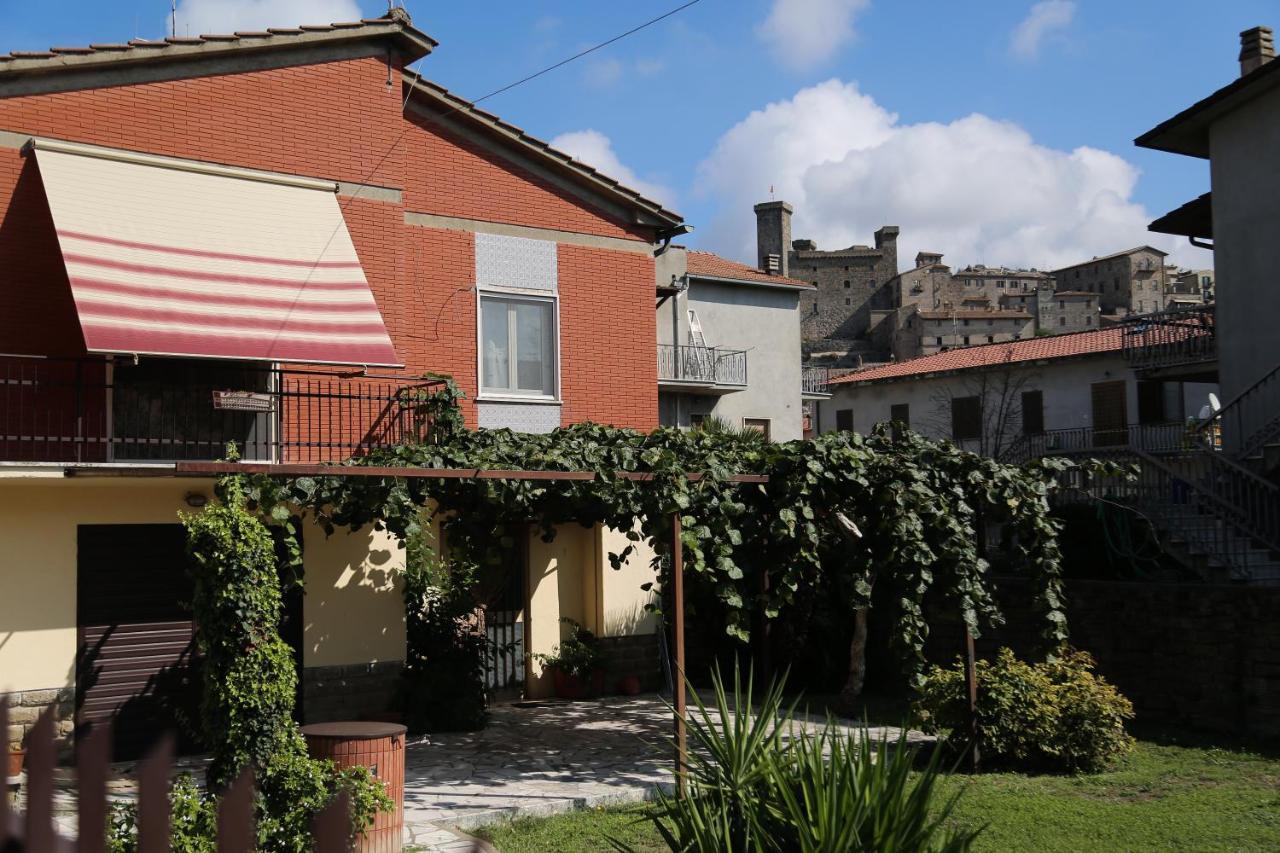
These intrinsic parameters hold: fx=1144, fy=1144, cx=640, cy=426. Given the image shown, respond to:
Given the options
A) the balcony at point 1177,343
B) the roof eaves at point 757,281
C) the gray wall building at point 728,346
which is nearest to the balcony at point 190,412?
the gray wall building at point 728,346

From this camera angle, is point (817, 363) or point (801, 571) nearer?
point (801, 571)

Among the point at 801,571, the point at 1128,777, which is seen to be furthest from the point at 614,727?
the point at 1128,777

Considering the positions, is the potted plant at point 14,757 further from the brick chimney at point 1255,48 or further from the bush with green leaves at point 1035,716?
the brick chimney at point 1255,48

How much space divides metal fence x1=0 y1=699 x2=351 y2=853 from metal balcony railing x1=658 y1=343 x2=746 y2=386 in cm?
3153

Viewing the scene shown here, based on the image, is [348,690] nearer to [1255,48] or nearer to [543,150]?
[543,150]

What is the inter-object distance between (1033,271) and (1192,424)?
4099 inches

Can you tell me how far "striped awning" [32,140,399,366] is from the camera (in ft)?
41.5

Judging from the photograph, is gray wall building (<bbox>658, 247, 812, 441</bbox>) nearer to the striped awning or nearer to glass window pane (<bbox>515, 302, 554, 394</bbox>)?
glass window pane (<bbox>515, 302, 554, 394</bbox>)

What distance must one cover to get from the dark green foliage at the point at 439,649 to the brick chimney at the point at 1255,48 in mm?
22030

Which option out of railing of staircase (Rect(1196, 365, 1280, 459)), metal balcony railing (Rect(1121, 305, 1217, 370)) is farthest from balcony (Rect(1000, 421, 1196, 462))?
railing of staircase (Rect(1196, 365, 1280, 459))

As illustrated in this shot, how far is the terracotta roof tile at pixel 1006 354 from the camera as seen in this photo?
37.2m

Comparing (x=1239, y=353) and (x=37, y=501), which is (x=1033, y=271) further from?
(x=37, y=501)

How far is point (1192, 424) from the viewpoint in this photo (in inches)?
829

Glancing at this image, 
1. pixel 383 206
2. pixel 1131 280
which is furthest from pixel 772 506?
pixel 1131 280
